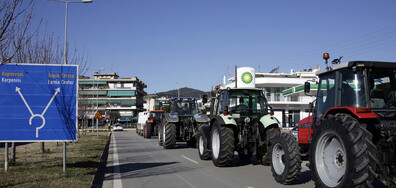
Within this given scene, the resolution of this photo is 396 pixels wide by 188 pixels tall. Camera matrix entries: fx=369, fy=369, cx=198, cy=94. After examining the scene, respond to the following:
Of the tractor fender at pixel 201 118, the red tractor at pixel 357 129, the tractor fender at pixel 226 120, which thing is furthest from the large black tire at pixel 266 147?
the tractor fender at pixel 201 118

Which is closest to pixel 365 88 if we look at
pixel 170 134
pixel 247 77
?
pixel 170 134

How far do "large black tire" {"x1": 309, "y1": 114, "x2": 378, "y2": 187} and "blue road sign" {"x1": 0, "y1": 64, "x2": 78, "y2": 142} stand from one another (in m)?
6.11

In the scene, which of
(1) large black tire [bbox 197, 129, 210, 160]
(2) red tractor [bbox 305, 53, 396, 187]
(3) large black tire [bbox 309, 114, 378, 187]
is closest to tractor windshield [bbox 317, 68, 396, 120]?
(2) red tractor [bbox 305, 53, 396, 187]

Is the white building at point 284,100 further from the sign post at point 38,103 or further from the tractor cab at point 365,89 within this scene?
the tractor cab at point 365,89

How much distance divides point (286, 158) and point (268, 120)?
3.19 metres

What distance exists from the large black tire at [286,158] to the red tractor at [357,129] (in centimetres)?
88

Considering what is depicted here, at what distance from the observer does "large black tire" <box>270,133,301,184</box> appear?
290 inches

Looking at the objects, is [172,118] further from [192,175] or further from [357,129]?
[357,129]

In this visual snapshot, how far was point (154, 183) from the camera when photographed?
8391 mm

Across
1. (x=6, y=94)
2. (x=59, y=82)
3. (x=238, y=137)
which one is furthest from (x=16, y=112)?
(x=238, y=137)

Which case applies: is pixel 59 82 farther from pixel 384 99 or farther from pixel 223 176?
pixel 384 99

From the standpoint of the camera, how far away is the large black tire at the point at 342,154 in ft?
17.2

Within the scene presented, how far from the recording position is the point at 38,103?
9.30 metres

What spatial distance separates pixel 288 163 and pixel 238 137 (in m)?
3.53
